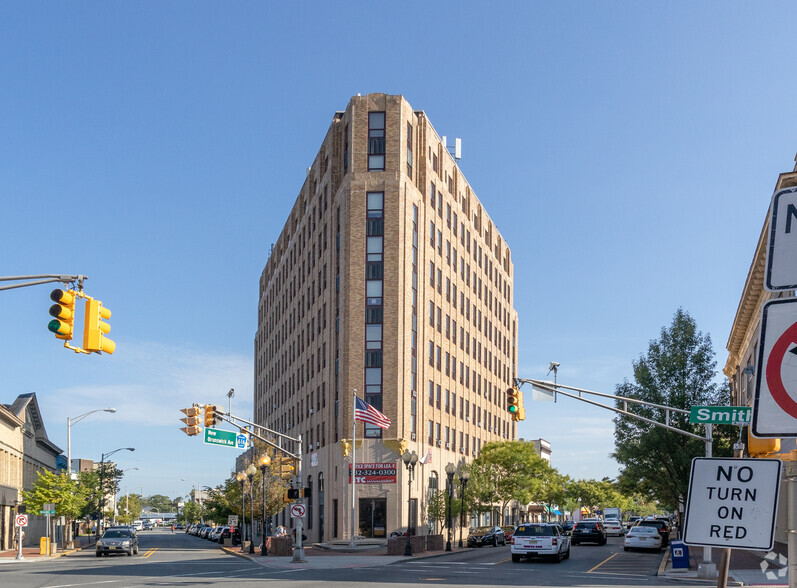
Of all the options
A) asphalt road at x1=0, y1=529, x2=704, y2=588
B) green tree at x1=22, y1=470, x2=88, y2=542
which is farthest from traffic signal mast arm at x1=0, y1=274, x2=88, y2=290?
green tree at x1=22, y1=470, x2=88, y2=542

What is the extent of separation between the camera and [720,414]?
26.8 meters

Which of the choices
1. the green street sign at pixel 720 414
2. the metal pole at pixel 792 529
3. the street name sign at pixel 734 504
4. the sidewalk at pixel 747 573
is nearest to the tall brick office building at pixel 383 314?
the sidewalk at pixel 747 573

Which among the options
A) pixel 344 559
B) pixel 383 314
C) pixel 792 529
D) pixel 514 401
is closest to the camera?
pixel 792 529

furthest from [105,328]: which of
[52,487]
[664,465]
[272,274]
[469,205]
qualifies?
[272,274]

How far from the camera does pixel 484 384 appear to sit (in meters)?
91.8

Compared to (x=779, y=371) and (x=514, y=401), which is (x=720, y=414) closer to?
(x=514, y=401)

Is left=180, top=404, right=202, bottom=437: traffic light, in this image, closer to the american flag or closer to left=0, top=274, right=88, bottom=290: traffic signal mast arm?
left=0, top=274, right=88, bottom=290: traffic signal mast arm

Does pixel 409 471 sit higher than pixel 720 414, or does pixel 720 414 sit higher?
pixel 720 414

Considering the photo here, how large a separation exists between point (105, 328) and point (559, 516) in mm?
156285

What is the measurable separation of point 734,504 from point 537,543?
1422 inches

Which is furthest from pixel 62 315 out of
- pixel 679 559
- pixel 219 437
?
pixel 679 559

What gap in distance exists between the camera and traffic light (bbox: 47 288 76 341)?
16281 mm

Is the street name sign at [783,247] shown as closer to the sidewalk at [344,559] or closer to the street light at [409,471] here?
the sidewalk at [344,559]

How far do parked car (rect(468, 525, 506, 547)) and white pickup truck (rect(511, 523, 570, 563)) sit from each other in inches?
786
